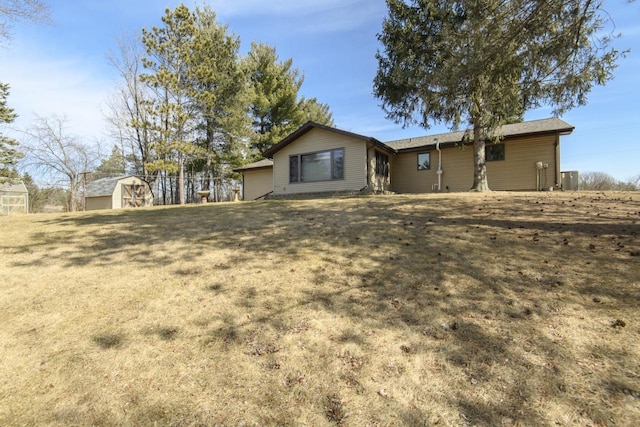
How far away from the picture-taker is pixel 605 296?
3258mm

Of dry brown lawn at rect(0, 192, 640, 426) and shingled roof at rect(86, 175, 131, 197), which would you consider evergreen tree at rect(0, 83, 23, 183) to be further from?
dry brown lawn at rect(0, 192, 640, 426)

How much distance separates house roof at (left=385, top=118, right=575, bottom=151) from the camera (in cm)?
1350

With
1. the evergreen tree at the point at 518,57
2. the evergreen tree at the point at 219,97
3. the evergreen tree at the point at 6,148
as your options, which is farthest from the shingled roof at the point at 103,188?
the evergreen tree at the point at 518,57

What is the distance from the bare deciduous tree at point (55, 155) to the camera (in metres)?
25.9

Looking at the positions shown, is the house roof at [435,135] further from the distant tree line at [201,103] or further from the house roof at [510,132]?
the distant tree line at [201,103]

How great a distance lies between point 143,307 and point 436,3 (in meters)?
13.3

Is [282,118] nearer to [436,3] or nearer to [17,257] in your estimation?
[436,3]

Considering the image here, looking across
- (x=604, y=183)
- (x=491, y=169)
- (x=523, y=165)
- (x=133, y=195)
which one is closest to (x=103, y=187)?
(x=133, y=195)

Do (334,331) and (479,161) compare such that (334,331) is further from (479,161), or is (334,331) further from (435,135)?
(435,135)

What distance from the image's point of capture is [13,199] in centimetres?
2612

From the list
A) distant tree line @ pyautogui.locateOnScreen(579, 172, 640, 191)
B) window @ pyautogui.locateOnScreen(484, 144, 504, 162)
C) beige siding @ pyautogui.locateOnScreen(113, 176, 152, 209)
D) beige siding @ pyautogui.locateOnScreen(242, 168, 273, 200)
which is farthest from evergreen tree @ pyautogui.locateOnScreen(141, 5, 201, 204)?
distant tree line @ pyautogui.locateOnScreen(579, 172, 640, 191)

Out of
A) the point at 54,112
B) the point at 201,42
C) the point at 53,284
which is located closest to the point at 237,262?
the point at 53,284

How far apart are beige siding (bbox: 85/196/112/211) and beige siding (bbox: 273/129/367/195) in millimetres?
17107

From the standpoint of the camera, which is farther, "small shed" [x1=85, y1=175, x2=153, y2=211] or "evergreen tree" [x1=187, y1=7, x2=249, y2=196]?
"small shed" [x1=85, y1=175, x2=153, y2=211]
